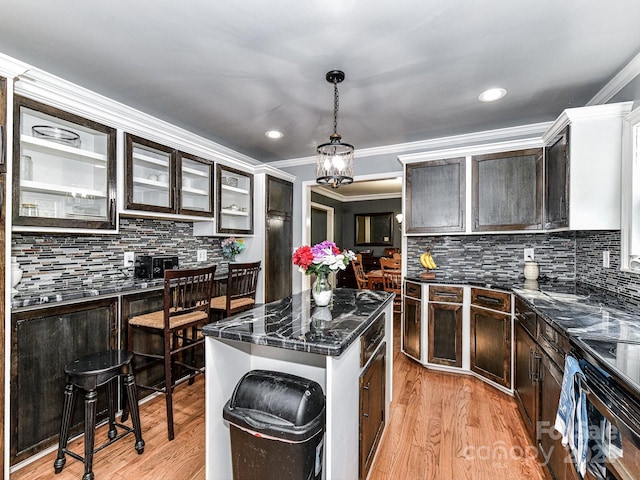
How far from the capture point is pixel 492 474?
5.83 feet

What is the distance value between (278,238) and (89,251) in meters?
2.01

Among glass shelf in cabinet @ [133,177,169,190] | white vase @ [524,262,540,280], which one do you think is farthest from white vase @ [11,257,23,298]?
white vase @ [524,262,540,280]

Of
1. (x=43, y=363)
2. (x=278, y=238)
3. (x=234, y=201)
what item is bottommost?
(x=43, y=363)

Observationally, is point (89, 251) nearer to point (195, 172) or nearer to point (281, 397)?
point (195, 172)

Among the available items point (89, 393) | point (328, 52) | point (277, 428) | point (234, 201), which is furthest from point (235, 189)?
point (277, 428)

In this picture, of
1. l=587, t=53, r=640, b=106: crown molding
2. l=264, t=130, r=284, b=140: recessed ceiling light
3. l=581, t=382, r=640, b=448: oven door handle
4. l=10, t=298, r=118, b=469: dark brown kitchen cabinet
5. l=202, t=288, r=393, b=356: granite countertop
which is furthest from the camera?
l=264, t=130, r=284, b=140: recessed ceiling light

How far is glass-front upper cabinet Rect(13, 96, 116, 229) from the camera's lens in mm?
1880

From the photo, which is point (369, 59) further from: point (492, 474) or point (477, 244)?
point (492, 474)

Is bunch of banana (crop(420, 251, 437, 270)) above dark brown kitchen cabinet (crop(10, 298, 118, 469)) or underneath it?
above

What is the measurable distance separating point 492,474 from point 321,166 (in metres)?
2.14

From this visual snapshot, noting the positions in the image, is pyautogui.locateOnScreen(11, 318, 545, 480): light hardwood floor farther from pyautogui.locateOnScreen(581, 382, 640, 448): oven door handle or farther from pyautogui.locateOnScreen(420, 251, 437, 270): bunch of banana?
pyautogui.locateOnScreen(420, 251, 437, 270): bunch of banana

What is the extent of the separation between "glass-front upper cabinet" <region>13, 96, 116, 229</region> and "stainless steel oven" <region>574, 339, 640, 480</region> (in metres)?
2.81

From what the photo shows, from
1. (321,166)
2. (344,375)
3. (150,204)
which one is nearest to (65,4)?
(150,204)

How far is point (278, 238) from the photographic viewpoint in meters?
4.04
